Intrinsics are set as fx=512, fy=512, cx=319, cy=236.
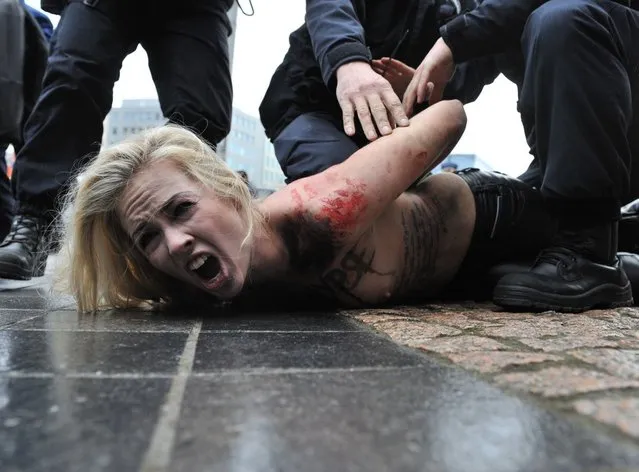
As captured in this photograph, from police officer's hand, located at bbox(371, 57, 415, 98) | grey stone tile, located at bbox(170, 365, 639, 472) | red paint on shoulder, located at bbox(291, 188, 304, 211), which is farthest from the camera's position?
police officer's hand, located at bbox(371, 57, 415, 98)

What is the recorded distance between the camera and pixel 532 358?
0.84 m

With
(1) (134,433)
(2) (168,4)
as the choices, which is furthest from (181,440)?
(2) (168,4)

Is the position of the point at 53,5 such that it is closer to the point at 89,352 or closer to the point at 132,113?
the point at 89,352

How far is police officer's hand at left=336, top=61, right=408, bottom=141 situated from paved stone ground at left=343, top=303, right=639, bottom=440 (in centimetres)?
59

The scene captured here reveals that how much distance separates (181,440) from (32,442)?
14 cm

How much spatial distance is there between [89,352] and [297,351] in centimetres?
37

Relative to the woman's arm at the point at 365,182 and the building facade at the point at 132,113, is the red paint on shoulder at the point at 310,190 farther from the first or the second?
the building facade at the point at 132,113

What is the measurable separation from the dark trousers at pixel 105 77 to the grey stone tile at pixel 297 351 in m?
1.32

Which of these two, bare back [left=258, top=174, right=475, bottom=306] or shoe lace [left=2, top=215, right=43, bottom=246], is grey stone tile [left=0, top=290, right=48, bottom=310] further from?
bare back [left=258, top=174, right=475, bottom=306]

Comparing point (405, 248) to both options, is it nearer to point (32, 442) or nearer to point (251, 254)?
point (251, 254)

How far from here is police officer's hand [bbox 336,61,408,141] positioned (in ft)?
5.36

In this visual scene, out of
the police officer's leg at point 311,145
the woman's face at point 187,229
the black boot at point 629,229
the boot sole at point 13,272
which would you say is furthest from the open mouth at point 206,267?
the black boot at point 629,229

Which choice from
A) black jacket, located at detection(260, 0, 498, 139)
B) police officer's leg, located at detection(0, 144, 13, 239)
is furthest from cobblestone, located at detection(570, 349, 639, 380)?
police officer's leg, located at detection(0, 144, 13, 239)

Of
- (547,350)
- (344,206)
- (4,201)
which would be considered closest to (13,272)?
(4,201)
